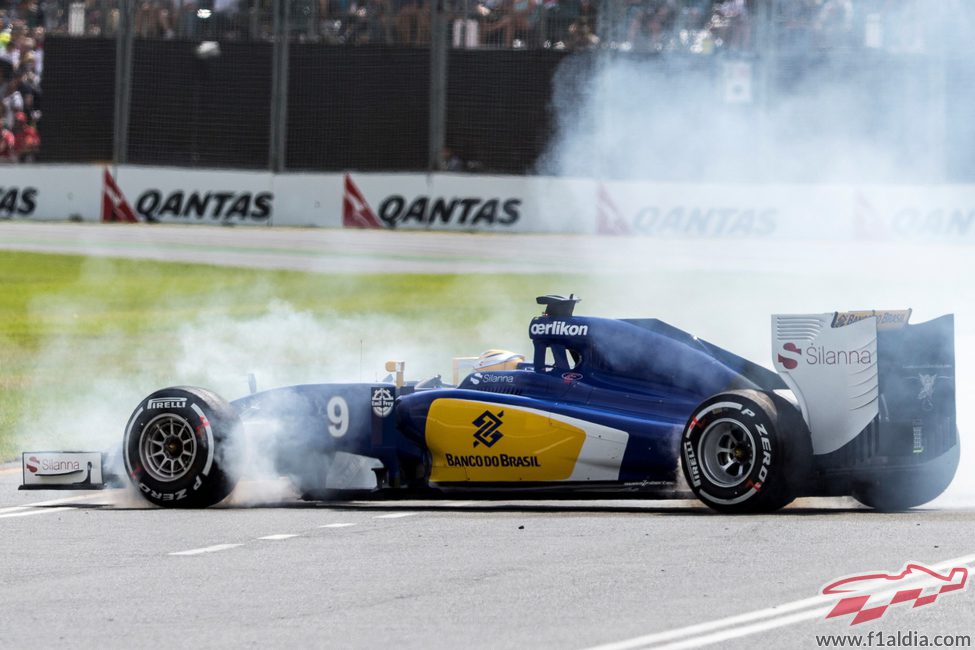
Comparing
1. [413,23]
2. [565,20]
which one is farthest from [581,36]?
[413,23]

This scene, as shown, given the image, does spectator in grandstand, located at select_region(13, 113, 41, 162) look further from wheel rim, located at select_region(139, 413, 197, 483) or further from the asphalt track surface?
wheel rim, located at select_region(139, 413, 197, 483)

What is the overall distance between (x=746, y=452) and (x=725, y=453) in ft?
0.37

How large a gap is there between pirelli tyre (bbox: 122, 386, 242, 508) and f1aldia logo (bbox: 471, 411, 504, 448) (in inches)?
51.8

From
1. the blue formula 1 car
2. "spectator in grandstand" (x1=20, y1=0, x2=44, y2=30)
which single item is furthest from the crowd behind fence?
the blue formula 1 car

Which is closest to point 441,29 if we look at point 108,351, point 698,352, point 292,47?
point 292,47

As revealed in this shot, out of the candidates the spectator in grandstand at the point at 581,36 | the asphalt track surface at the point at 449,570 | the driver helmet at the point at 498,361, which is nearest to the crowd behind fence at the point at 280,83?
the spectator in grandstand at the point at 581,36

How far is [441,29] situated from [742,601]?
80.3 feet

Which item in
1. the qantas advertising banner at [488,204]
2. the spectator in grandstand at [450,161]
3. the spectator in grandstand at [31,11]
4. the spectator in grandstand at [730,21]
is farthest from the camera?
the spectator in grandstand at [31,11]

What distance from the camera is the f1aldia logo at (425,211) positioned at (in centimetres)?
3103

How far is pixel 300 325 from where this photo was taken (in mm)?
21219

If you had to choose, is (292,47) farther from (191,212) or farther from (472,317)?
(472,317)

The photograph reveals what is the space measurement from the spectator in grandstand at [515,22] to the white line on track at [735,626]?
73.2 feet

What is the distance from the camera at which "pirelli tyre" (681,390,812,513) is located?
Result: 28.7 feet

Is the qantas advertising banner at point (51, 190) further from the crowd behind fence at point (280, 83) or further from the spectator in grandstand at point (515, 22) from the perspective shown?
the spectator in grandstand at point (515, 22)
